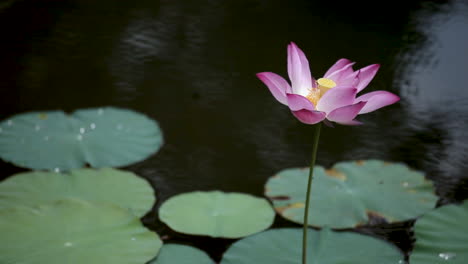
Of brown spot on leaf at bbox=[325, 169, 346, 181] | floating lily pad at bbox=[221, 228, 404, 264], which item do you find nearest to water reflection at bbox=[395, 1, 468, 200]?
brown spot on leaf at bbox=[325, 169, 346, 181]

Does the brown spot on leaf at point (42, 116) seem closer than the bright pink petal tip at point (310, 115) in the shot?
No

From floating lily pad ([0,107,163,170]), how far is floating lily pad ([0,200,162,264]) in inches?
13.4

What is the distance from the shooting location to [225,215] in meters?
1.82

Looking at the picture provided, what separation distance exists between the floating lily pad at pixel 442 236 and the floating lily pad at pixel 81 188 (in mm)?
872

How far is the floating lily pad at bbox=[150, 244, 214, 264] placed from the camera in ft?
5.27

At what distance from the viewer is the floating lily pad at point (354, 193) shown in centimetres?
183

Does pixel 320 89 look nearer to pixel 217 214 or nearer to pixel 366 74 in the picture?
pixel 366 74

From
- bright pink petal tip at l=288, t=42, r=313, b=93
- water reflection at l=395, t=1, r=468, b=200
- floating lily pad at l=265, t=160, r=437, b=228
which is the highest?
bright pink petal tip at l=288, t=42, r=313, b=93

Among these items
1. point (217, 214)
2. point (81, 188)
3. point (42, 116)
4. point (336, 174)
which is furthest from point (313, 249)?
point (42, 116)

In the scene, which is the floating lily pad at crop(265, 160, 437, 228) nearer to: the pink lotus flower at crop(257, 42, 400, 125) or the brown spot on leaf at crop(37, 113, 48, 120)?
the pink lotus flower at crop(257, 42, 400, 125)

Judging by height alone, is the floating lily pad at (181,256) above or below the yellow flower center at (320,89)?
below

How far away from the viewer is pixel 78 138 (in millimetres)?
2203

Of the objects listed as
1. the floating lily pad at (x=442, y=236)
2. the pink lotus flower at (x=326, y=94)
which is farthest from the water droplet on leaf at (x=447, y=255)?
the pink lotus flower at (x=326, y=94)

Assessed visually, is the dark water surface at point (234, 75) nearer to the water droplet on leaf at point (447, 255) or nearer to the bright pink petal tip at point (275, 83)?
the water droplet on leaf at point (447, 255)
